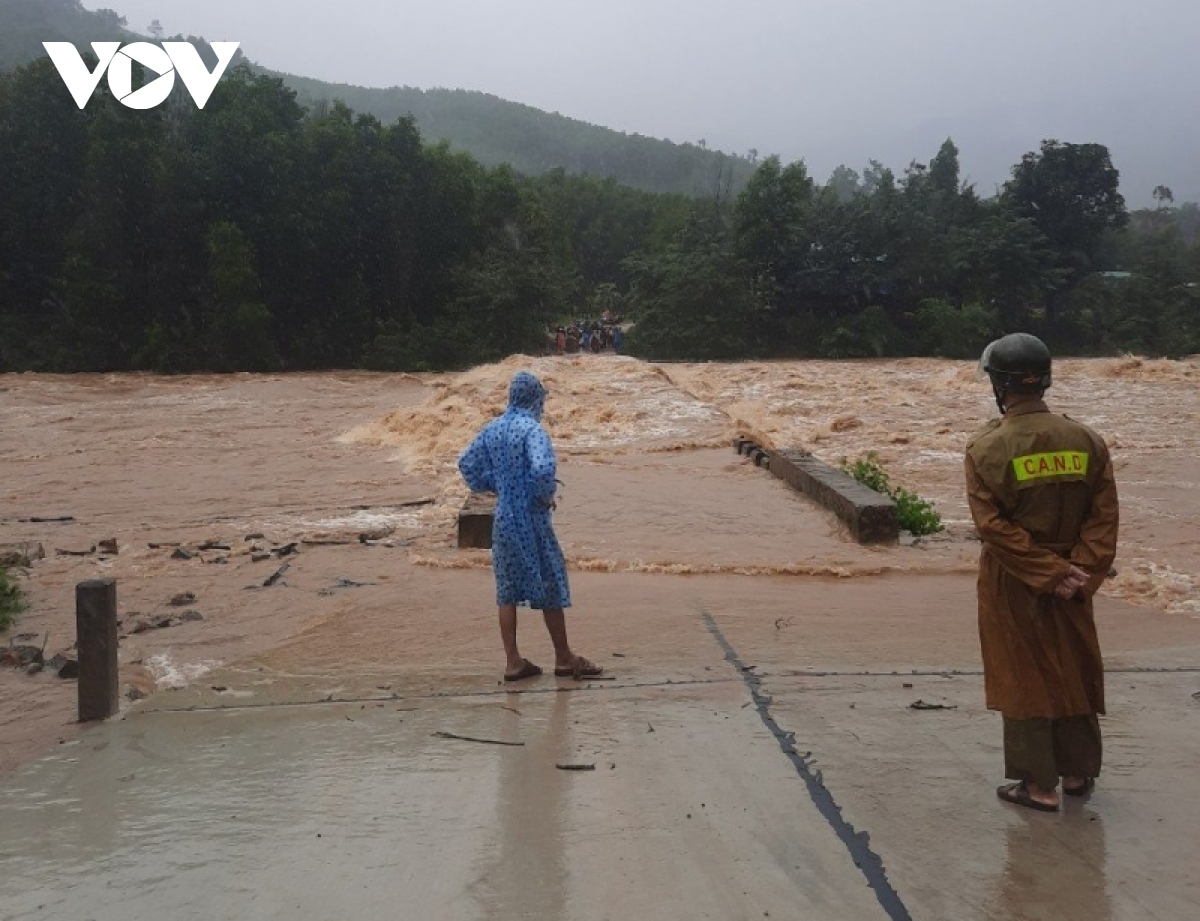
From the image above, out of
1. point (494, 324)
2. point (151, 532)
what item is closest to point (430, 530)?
point (151, 532)

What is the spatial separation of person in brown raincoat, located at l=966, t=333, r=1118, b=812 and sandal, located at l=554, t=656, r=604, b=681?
222 centimetres

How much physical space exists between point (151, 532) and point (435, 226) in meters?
29.3

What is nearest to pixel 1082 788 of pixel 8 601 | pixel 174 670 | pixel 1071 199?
pixel 174 670

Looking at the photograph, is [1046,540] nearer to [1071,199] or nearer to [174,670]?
[174,670]

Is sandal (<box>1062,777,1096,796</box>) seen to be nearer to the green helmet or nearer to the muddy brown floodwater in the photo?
the muddy brown floodwater

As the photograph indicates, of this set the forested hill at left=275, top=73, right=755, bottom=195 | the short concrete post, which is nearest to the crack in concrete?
the short concrete post

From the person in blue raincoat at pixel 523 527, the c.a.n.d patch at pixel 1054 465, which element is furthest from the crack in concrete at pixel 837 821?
the c.a.n.d patch at pixel 1054 465

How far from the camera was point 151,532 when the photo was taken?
10.9 m

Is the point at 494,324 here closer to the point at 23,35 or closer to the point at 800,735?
the point at 800,735

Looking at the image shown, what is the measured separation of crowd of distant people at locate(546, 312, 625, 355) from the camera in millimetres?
37906

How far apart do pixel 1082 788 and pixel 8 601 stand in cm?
706

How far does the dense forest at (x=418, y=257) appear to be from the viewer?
34.7m

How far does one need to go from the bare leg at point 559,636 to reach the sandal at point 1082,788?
234cm

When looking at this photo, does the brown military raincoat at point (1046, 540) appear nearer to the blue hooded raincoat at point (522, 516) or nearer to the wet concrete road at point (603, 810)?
the wet concrete road at point (603, 810)
